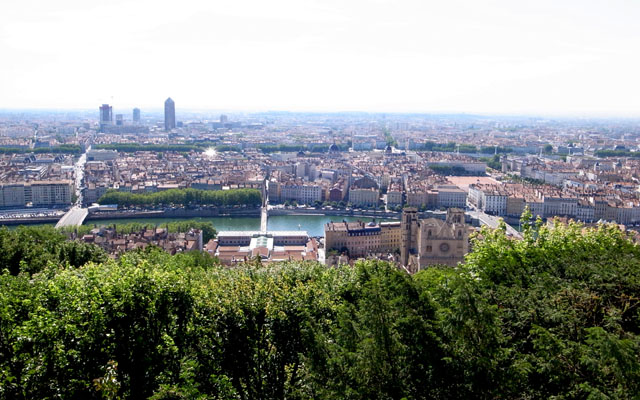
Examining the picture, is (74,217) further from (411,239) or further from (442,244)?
(442,244)

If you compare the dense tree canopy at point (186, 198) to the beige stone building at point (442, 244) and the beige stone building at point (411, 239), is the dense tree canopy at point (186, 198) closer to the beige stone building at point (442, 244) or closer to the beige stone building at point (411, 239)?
the beige stone building at point (411, 239)

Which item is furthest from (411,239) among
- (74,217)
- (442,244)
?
(74,217)

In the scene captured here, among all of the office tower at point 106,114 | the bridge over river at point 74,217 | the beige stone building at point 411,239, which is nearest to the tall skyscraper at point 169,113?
the office tower at point 106,114

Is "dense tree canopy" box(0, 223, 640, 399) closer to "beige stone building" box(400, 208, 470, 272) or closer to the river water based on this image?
"beige stone building" box(400, 208, 470, 272)

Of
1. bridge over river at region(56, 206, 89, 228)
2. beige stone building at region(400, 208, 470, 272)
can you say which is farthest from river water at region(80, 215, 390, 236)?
beige stone building at region(400, 208, 470, 272)

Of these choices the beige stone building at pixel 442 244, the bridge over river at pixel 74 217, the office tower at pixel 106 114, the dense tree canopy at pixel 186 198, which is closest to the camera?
the beige stone building at pixel 442 244
